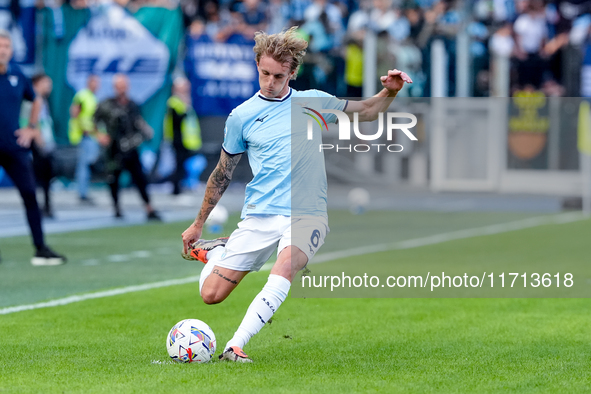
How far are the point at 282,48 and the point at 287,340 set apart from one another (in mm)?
2073

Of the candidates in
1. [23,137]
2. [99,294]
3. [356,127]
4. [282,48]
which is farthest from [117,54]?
[282,48]

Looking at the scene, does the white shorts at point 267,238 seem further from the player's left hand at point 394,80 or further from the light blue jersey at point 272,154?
the player's left hand at point 394,80

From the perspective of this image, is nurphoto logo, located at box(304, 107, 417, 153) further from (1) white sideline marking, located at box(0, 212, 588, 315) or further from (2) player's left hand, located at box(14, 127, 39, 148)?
(2) player's left hand, located at box(14, 127, 39, 148)

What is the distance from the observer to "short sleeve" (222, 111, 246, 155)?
590 centimetres

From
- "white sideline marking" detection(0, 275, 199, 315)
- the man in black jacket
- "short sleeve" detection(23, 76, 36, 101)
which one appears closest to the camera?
"white sideline marking" detection(0, 275, 199, 315)

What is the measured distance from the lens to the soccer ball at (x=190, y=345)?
18.9ft

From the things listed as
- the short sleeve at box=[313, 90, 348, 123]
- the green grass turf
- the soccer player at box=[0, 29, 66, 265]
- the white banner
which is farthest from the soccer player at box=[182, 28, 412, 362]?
the white banner

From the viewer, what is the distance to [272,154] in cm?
594

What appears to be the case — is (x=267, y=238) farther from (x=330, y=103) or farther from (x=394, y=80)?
(x=394, y=80)

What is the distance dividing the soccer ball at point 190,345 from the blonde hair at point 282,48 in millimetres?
1580

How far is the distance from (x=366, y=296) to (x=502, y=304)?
3.97ft

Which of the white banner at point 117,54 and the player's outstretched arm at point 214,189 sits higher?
the white banner at point 117,54

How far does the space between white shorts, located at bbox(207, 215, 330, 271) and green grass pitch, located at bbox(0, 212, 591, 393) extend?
0.59 meters

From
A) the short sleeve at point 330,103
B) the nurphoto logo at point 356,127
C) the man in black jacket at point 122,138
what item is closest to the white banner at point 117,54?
the man in black jacket at point 122,138
